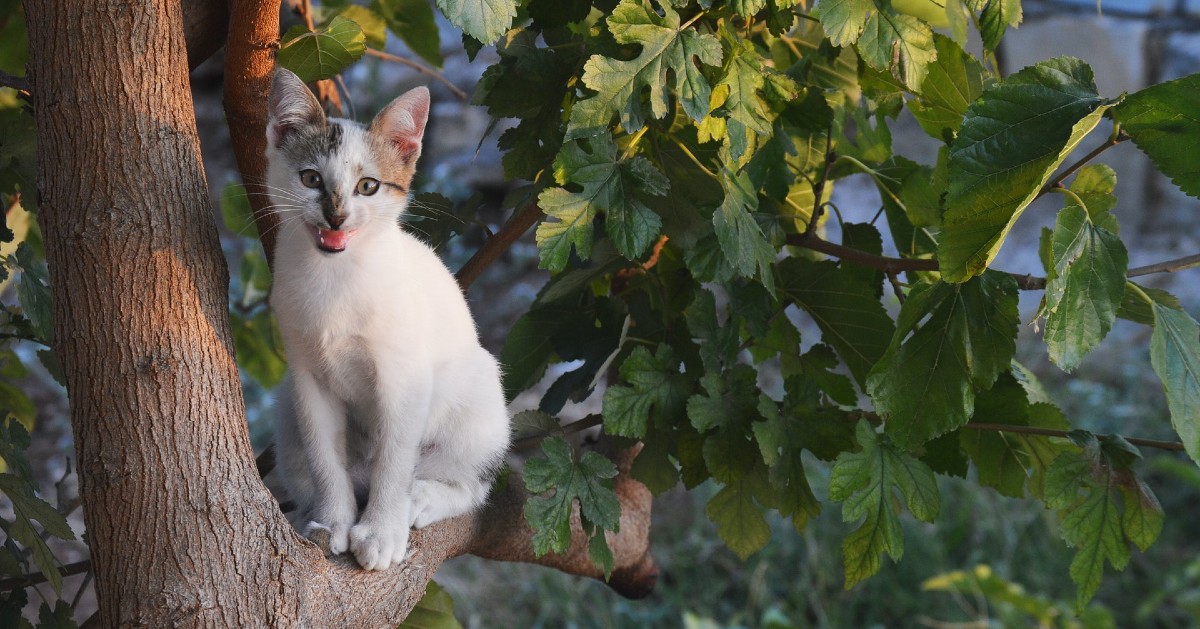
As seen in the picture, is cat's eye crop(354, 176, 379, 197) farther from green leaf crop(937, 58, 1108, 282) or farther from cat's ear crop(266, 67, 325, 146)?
green leaf crop(937, 58, 1108, 282)

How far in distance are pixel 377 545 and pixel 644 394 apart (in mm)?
353

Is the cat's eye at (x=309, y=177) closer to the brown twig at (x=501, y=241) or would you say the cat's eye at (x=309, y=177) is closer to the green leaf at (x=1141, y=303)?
the brown twig at (x=501, y=241)

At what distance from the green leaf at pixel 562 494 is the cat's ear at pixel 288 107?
455 millimetres

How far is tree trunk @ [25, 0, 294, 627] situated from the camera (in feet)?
3.00

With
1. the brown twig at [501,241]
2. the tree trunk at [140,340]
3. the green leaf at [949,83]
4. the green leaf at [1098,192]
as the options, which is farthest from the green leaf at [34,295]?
the green leaf at [1098,192]

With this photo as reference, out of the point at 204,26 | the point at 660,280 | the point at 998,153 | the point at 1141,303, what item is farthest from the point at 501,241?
the point at 1141,303

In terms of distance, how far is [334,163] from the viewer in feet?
3.65

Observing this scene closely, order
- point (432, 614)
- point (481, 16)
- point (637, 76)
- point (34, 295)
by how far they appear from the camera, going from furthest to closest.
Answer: point (432, 614)
point (34, 295)
point (637, 76)
point (481, 16)

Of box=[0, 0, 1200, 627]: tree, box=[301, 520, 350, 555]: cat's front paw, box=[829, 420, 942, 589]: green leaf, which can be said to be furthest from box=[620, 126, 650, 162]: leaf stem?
box=[301, 520, 350, 555]: cat's front paw

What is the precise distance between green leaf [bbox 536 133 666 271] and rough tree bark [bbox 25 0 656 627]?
0.34m

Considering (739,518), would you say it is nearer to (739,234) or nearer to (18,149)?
(739,234)

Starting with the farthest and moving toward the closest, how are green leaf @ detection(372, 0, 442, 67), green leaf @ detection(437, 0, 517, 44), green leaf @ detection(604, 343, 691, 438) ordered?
1. green leaf @ detection(372, 0, 442, 67)
2. green leaf @ detection(604, 343, 691, 438)
3. green leaf @ detection(437, 0, 517, 44)

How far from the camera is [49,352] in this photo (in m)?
1.28

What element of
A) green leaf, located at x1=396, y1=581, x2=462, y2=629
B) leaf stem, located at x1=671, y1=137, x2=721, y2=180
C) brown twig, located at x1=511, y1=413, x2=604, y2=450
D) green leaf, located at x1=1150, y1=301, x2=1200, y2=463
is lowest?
green leaf, located at x1=396, y1=581, x2=462, y2=629
